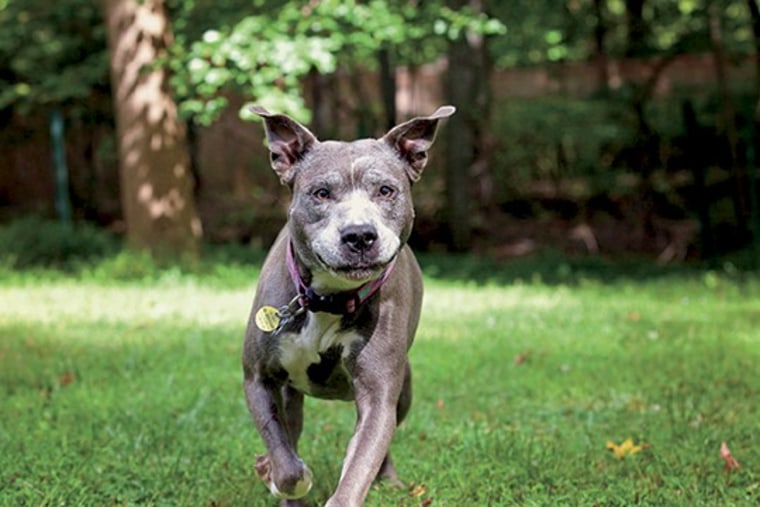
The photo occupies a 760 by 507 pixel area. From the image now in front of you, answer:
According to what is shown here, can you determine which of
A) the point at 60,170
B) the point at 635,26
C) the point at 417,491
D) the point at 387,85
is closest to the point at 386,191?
the point at 417,491

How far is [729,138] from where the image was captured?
1430cm

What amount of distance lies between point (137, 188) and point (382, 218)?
9.69 m

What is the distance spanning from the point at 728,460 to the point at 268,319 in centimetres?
234

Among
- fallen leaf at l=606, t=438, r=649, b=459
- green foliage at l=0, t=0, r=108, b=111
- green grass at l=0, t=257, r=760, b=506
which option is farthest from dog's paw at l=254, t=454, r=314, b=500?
green foliage at l=0, t=0, r=108, b=111

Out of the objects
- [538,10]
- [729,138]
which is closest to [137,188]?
[538,10]

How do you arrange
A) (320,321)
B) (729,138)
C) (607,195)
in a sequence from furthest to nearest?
(607,195), (729,138), (320,321)

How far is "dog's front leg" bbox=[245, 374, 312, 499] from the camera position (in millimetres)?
3848

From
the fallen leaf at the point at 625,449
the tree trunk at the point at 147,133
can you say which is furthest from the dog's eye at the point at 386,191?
the tree trunk at the point at 147,133

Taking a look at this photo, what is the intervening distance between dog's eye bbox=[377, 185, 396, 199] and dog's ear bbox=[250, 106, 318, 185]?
39 cm

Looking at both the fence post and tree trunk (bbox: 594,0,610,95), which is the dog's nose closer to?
the fence post

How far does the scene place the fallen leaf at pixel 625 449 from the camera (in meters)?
5.26

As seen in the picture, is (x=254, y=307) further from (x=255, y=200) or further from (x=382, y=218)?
(x=255, y=200)

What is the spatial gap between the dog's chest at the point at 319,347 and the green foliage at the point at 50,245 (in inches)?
381

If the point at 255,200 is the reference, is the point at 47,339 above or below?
above
